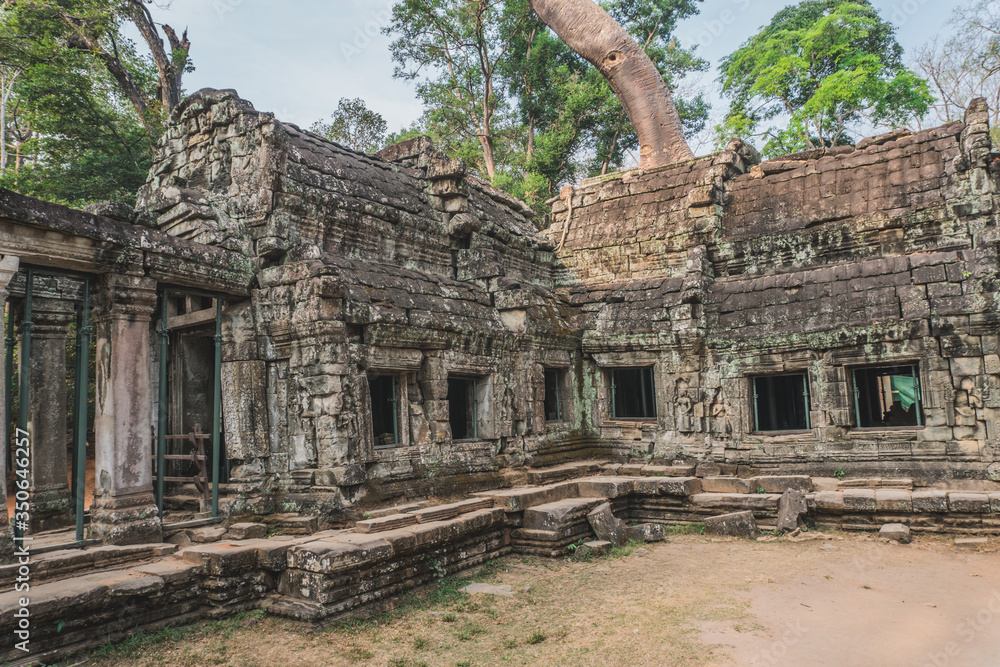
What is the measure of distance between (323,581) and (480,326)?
15.0 ft

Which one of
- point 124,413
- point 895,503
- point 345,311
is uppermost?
point 345,311

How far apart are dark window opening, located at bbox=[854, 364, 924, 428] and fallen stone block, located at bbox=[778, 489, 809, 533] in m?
1.92

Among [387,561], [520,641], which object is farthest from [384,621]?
[520,641]

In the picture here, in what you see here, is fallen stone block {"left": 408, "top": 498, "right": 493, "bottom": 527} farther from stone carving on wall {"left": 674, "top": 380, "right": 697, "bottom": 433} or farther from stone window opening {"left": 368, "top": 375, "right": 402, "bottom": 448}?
stone carving on wall {"left": 674, "top": 380, "right": 697, "bottom": 433}

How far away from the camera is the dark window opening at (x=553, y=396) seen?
12023mm

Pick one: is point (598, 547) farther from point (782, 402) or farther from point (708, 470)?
point (782, 402)

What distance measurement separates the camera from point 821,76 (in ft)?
78.7

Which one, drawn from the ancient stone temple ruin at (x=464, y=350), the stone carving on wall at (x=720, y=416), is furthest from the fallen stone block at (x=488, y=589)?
the stone carving on wall at (x=720, y=416)

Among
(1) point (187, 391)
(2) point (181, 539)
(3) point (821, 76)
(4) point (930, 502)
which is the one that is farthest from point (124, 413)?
(3) point (821, 76)

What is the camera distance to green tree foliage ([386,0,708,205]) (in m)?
25.5

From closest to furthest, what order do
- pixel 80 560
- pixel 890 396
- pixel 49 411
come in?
pixel 80 560 → pixel 49 411 → pixel 890 396

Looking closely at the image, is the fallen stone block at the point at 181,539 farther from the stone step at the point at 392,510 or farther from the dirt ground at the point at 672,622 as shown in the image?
the stone step at the point at 392,510

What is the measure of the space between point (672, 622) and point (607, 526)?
2935 mm

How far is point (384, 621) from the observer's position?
6.12m
